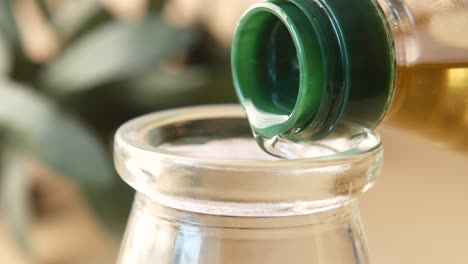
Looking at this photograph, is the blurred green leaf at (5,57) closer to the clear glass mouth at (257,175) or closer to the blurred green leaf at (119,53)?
the blurred green leaf at (119,53)

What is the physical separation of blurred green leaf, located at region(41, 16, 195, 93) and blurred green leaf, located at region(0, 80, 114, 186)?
0.12 feet

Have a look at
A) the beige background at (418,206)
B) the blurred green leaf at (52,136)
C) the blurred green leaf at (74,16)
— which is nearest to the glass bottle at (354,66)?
the beige background at (418,206)

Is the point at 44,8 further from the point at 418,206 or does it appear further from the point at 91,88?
the point at 418,206

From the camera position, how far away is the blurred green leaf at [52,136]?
531 mm

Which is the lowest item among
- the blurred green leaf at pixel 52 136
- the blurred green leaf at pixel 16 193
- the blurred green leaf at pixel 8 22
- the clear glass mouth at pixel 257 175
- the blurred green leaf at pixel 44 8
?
the blurred green leaf at pixel 16 193

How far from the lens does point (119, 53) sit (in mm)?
577

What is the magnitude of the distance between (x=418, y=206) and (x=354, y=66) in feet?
1.05

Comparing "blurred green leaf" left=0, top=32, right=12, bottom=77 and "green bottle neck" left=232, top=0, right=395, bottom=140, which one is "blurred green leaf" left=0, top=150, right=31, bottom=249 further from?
"green bottle neck" left=232, top=0, right=395, bottom=140

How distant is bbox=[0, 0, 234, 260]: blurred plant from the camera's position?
0.54 metres

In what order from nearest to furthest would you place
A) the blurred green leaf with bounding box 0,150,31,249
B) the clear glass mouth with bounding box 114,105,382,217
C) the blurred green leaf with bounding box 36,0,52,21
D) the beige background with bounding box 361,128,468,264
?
the clear glass mouth with bounding box 114,105,382,217 → the beige background with bounding box 361,128,468,264 → the blurred green leaf with bounding box 0,150,31,249 → the blurred green leaf with bounding box 36,0,52,21

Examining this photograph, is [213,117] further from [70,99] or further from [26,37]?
[26,37]

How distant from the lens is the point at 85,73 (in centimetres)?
59

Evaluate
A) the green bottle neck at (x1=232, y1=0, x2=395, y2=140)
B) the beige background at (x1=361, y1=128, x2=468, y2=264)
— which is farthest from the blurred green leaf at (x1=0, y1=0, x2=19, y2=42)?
the green bottle neck at (x1=232, y1=0, x2=395, y2=140)

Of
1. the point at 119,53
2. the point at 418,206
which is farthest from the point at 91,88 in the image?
the point at 418,206
